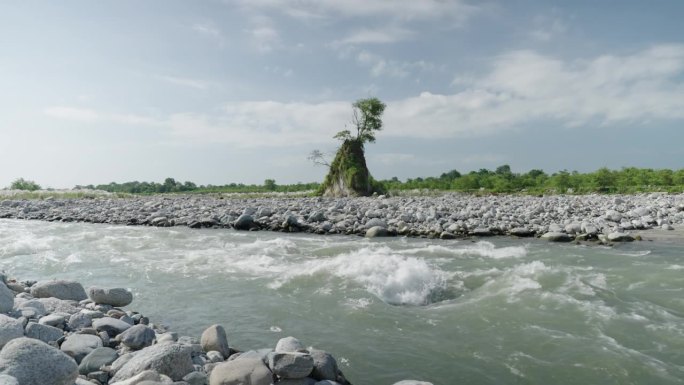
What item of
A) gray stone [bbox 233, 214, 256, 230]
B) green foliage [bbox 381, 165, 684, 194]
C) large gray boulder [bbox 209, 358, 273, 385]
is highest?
green foliage [bbox 381, 165, 684, 194]

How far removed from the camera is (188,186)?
8531cm

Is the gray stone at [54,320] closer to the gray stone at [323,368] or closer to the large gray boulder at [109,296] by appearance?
the large gray boulder at [109,296]

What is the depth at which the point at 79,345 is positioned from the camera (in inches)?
166

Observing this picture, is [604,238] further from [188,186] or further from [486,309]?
[188,186]

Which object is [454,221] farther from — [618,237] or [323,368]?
[323,368]

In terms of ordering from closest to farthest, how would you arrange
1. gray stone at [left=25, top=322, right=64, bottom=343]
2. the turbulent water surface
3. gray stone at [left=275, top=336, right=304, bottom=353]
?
gray stone at [left=275, top=336, right=304, bottom=353]
gray stone at [left=25, top=322, right=64, bottom=343]
the turbulent water surface

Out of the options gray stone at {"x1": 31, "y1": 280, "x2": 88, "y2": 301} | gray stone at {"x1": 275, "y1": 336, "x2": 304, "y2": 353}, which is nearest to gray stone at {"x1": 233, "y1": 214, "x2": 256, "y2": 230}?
gray stone at {"x1": 31, "y1": 280, "x2": 88, "y2": 301}

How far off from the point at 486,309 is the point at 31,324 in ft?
17.3

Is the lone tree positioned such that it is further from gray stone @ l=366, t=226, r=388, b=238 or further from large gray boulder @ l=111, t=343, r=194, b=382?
large gray boulder @ l=111, t=343, r=194, b=382

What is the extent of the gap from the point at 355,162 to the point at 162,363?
31.3 metres

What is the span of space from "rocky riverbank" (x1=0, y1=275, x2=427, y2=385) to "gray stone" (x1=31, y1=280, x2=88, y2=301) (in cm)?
82

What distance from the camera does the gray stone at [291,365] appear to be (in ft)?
12.1

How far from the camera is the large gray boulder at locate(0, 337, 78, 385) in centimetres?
308

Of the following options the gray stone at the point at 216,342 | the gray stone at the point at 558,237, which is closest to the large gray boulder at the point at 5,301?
the gray stone at the point at 216,342
